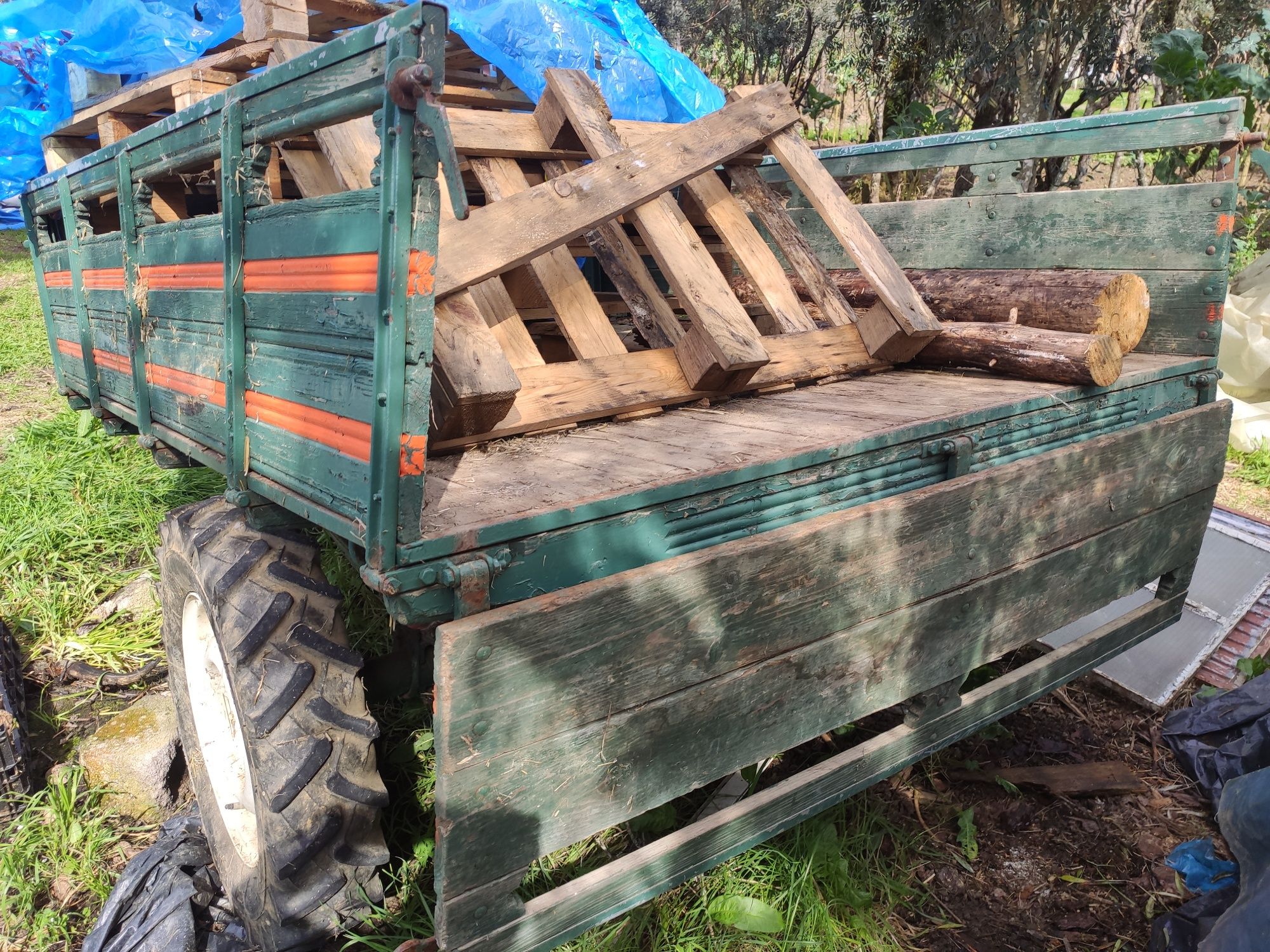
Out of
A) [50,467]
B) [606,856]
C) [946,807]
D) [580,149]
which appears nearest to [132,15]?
[50,467]

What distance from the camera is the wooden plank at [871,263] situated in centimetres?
285

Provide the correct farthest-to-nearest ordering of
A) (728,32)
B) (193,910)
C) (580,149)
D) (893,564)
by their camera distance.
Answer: (728,32), (580,149), (193,910), (893,564)

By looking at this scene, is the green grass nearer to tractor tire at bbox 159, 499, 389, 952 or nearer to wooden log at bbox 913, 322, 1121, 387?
tractor tire at bbox 159, 499, 389, 952

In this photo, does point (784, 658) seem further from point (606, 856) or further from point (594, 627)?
point (606, 856)

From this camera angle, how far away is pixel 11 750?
118 inches

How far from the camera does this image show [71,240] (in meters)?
3.10

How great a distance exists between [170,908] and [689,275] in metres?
2.25

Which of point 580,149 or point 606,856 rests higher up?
point 580,149

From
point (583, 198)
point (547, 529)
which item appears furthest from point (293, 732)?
point (583, 198)

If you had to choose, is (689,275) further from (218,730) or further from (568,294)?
(218,730)

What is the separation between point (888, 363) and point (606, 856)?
1.87m

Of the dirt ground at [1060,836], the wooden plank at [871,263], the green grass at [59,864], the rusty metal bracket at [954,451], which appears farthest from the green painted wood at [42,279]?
the dirt ground at [1060,836]

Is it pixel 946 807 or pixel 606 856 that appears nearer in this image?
pixel 606 856

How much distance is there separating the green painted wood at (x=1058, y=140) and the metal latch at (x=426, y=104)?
87.0 inches
